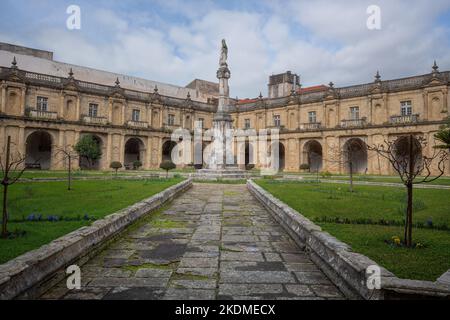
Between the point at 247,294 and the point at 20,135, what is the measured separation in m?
31.5

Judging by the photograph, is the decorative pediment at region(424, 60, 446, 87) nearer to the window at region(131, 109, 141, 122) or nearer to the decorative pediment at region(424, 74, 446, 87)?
the decorative pediment at region(424, 74, 446, 87)

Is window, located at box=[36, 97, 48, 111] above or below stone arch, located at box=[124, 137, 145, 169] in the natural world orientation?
above

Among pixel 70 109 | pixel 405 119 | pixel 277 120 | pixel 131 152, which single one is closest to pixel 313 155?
pixel 277 120

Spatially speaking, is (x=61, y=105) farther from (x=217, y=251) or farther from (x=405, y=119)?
(x=405, y=119)

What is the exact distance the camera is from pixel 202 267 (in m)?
3.89

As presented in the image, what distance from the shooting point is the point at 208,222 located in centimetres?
674

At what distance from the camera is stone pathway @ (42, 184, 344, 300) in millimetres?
3148

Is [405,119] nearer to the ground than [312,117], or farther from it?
nearer to the ground

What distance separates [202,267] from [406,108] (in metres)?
32.2

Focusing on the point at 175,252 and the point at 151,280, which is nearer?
the point at 151,280

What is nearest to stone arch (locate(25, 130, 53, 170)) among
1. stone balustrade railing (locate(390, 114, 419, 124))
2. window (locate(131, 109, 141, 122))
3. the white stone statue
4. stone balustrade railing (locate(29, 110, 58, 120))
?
stone balustrade railing (locate(29, 110, 58, 120))

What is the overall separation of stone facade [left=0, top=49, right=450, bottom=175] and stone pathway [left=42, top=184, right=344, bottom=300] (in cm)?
2265
